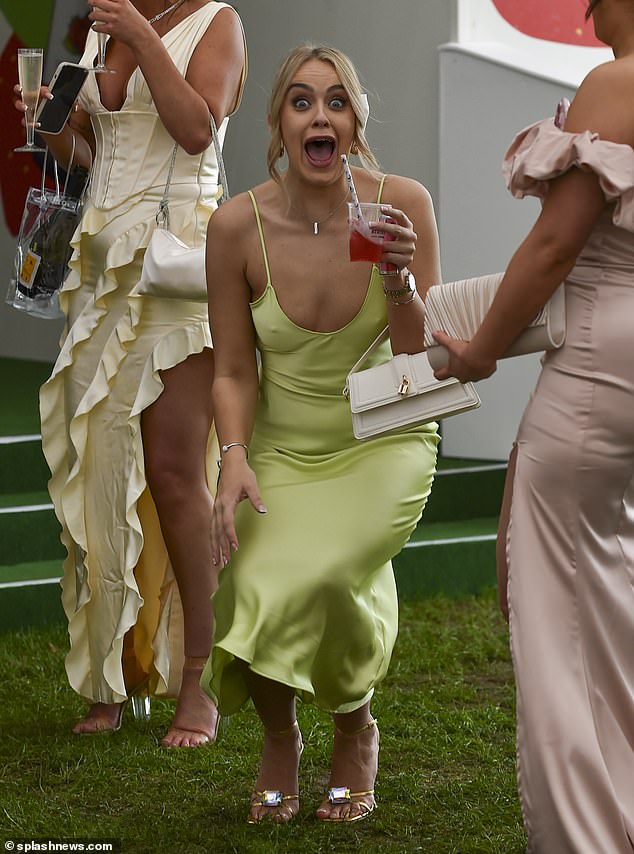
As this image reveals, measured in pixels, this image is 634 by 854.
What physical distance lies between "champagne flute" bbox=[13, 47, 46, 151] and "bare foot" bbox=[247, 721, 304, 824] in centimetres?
181

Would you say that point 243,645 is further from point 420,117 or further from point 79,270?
point 420,117

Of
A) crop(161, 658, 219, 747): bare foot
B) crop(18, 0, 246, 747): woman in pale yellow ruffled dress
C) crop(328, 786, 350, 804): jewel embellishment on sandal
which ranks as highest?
crop(18, 0, 246, 747): woman in pale yellow ruffled dress

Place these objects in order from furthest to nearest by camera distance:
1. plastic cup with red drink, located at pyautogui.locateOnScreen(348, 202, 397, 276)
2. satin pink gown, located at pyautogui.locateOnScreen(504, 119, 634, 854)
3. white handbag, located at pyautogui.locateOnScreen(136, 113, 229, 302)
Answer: white handbag, located at pyautogui.locateOnScreen(136, 113, 229, 302)
plastic cup with red drink, located at pyautogui.locateOnScreen(348, 202, 397, 276)
satin pink gown, located at pyautogui.locateOnScreen(504, 119, 634, 854)

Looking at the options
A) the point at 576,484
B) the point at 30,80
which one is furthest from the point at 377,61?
the point at 576,484

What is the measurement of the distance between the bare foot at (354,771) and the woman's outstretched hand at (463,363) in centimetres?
109

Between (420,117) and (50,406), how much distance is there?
156 inches

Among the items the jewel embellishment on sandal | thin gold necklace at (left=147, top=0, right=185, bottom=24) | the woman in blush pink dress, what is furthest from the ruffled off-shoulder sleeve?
thin gold necklace at (left=147, top=0, right=185, bottom=24)

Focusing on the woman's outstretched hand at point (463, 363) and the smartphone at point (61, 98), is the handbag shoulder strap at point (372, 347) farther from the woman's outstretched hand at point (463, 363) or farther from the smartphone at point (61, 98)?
the smartphone at point (61, 98)

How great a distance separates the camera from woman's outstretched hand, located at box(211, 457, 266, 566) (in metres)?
3.59

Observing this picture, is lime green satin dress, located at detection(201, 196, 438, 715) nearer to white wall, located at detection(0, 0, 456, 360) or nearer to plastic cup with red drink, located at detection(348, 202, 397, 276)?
plastic cup with red drink, located at detection(348, 202, 397, 276)

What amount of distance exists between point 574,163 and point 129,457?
2168mm

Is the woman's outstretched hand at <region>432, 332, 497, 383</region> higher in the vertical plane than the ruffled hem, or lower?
higher

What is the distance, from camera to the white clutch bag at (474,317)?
10.1 feet

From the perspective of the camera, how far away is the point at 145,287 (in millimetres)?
4328
